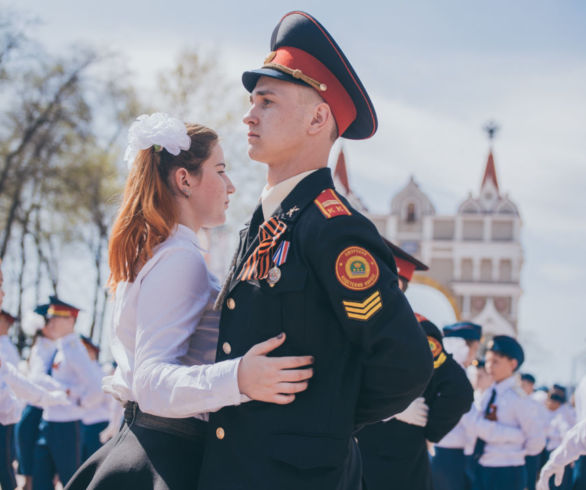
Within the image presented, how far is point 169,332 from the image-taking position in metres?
2.56

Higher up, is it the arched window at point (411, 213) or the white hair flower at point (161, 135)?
the arched window at point (411, 213)

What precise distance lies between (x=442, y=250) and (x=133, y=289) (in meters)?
55.3

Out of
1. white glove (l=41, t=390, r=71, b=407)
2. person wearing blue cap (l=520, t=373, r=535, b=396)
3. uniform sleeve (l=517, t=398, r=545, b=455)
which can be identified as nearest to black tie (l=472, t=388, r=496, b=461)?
uniform sleeve (l=517, t=398, r=545, b=455)

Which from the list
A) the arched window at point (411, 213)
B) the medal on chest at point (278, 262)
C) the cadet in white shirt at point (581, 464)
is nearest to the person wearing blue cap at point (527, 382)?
the cadet in white shirt at point (581, 464)

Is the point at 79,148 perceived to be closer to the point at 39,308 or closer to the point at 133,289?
the point at 39,308

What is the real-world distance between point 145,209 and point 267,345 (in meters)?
0.83

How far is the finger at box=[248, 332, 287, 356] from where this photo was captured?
2301 millimetres

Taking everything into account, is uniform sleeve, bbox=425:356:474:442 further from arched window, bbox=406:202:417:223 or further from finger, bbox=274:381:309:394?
arched window, bbox=406:202:417:223

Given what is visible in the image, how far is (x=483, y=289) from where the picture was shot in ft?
178

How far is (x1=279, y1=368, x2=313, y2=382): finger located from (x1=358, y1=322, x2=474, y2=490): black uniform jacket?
287 cm

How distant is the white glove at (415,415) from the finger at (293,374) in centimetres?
286

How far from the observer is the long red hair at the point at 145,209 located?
2.83 meters

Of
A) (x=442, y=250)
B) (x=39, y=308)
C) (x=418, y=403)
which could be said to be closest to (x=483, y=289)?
(x=442, y=250)

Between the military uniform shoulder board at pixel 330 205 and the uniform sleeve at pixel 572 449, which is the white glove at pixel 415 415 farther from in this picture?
the military uniform shoulder board at pixel 330 205
